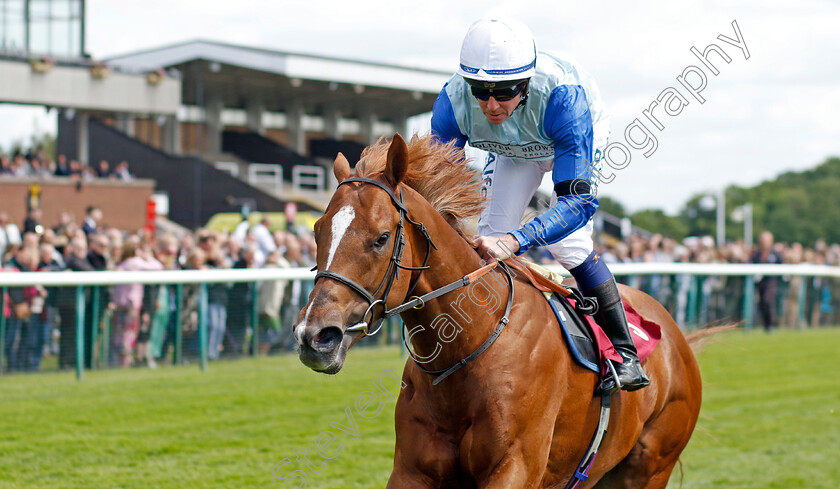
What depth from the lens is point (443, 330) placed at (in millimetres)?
2883

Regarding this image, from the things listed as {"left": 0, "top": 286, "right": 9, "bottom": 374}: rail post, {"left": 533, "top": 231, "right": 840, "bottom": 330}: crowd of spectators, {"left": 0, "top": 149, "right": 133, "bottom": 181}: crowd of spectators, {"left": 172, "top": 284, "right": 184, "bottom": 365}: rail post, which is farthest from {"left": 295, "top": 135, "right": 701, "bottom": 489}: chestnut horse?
{"left": 0, "top": 149, "right": 133, "bottom": 181}: crowd of spectators

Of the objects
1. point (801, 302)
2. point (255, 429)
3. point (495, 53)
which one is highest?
point (495, 53)

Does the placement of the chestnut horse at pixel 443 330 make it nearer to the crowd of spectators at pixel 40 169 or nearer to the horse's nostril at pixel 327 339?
the horse's nostril at pixel 327 339

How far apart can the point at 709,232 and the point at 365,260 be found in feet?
227

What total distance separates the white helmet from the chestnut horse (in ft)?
0.97

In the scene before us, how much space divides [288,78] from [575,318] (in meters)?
23.8

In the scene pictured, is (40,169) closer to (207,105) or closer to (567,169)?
(207,105)

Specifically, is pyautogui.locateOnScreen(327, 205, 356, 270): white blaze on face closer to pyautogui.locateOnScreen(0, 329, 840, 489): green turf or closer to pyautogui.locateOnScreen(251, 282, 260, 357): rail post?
pyautogui.locateOnScreen(0, 329, 840, 489): green turf

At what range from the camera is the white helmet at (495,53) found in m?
2.99

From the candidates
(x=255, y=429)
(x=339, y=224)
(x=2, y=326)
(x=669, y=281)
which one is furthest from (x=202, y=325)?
(x=669, y=281)

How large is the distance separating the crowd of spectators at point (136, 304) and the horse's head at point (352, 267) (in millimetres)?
5614

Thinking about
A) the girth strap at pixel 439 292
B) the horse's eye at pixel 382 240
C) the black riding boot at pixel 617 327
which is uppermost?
the horse's eye at pixel 382 240

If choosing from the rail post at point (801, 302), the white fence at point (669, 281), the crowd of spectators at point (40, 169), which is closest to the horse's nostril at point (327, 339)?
the white fence at point (669, 281)

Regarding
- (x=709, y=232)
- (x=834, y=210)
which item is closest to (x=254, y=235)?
(x=709, y=232)
